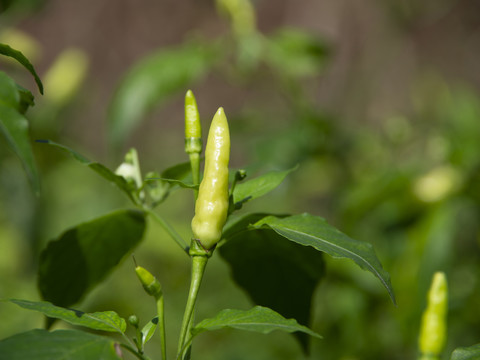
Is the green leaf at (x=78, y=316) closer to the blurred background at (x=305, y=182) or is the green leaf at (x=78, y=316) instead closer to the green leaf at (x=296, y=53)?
the blurred background at (x=305, y=182)

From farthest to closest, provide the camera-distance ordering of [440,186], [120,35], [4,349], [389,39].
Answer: [120,35] < [389,39] < [440,186] < [4,349]

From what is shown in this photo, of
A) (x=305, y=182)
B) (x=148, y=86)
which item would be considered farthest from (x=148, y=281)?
(x=305, y=182)

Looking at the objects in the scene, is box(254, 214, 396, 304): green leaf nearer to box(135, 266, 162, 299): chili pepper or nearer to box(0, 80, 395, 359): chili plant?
box(0, 80, 395, 359): chili plant

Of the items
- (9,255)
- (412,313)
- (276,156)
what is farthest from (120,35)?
(412,313)

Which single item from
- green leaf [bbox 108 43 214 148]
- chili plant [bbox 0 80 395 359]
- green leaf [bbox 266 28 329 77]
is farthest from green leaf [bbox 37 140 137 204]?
green leaf [bbox 266 28 329 77]

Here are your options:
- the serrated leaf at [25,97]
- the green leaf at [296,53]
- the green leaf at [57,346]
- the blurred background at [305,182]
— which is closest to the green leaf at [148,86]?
the blurred background at [305,182]

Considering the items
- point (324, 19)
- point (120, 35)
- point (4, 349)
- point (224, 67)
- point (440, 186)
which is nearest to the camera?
point (4, 349)

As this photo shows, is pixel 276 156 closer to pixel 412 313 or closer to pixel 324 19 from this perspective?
pixel 412 313
